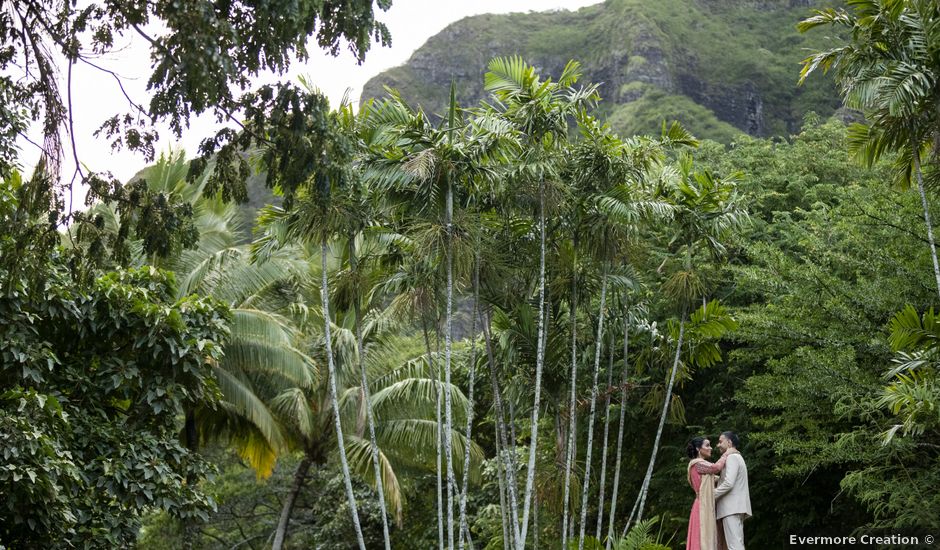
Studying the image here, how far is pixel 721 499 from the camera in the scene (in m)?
8.52

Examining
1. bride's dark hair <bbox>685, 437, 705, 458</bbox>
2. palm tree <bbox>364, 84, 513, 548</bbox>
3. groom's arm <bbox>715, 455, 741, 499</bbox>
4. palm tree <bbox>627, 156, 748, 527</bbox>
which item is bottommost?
groom's arm <bbox>715, 455, 741, 499</bbox>

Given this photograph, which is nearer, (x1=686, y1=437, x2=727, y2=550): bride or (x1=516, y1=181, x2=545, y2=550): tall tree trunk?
(x1=686, y1=437, x2=727, y2=550): bride

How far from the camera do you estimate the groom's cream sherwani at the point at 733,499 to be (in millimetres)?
8383

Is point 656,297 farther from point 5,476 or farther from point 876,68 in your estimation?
point 5,476

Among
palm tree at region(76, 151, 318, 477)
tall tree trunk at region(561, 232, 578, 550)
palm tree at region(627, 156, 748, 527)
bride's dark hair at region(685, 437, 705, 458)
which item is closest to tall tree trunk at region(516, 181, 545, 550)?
tall tree trunk at region(561, 232, 578, 550)

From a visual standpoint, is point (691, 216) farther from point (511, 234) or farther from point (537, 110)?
point (537, 110)

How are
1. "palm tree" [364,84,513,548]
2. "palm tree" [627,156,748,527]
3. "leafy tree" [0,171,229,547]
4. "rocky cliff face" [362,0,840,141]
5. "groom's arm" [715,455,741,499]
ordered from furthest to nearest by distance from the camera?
"rocky cliff face" [362,0,840,141]
"palm tree" [627,156,748,527]
"palm tree" [364,84,513,548]
"leafy tree" [0,171,229,547]
"groom's arm" [715,455,741,499]

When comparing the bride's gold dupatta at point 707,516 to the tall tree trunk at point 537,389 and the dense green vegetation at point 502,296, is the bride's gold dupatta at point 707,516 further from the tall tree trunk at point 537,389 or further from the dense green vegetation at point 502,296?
the tall tree trunk at point 537,389

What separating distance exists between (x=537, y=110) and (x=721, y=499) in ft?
15.2

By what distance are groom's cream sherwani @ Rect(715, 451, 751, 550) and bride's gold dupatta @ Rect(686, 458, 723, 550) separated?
7cm

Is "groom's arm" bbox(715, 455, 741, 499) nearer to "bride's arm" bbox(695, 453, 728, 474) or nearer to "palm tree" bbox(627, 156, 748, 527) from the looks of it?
"bride's arm" bbox(695, 453, 728, 474)

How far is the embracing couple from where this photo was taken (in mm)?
8398

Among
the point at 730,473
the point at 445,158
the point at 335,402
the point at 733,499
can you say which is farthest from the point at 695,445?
the point at 445,158

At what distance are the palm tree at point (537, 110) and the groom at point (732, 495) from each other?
2.62m
